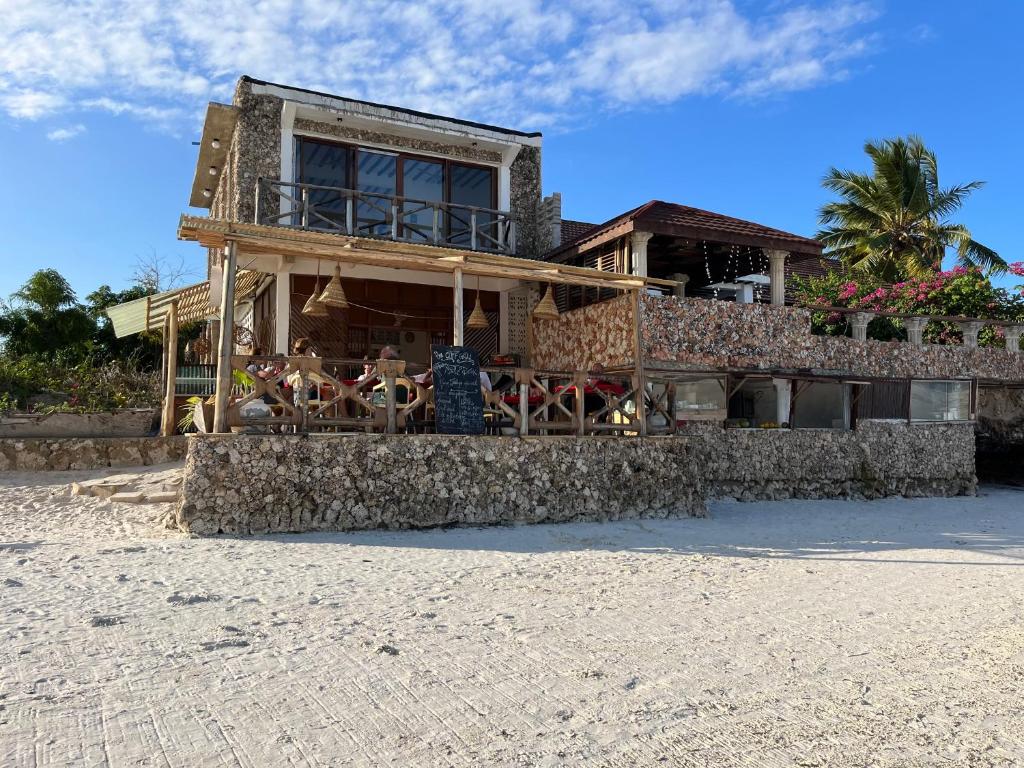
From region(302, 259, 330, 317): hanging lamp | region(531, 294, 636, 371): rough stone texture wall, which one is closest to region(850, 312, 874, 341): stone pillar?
region(531, 294, 636, 371): rough stone texture wall

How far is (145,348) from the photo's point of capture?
1862cm

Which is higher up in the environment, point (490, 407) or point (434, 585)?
point (490, 407)

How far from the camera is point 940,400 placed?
15523 mm

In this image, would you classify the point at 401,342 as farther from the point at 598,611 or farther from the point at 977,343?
the point at 977,343

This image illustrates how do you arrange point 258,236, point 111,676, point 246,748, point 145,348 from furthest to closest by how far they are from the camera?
1. point 145,348
2. point 258,236
3. point 111,676
4. point 246,748

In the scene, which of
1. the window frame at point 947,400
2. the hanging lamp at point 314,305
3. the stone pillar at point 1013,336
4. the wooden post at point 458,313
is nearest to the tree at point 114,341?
the hanging lamp at point 314,305

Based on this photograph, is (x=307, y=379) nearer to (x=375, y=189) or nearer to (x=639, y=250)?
(x=639, y=250)

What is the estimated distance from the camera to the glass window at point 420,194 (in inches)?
546

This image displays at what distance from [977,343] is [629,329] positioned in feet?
32.5

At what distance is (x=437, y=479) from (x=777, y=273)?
777 centimetres

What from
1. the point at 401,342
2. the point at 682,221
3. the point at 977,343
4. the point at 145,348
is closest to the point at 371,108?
the point at 401,342

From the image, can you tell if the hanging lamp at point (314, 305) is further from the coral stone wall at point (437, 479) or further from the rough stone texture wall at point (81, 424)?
the rough stone texture wall at point (81, 424)

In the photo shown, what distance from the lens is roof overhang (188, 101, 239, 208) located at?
13283 mm

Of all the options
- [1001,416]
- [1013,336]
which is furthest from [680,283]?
[1001,416]
